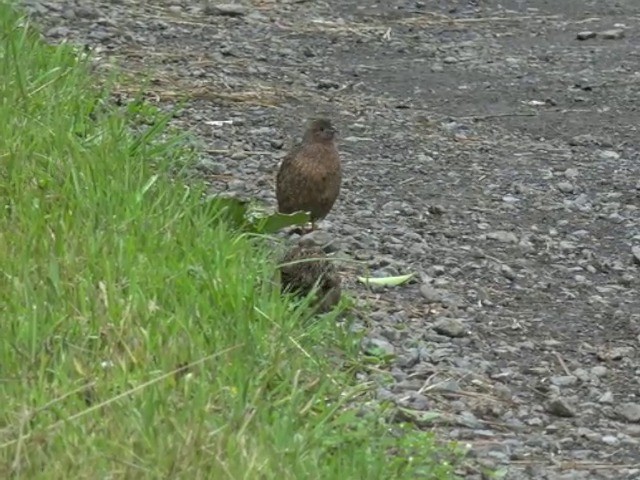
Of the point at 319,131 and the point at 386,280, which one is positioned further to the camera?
the point at 319,131

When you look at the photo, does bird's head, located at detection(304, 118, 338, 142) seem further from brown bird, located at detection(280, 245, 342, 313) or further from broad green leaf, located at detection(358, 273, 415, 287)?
brown bird, located at detection(280, 245, 342, 313)

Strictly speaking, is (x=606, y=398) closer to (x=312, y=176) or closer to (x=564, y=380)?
(x=564, y=380)

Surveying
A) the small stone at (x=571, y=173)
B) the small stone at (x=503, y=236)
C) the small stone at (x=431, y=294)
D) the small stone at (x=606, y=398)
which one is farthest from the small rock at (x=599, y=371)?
the small stone at (x=571, y=173)

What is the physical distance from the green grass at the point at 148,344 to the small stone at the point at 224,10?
13.9 feet

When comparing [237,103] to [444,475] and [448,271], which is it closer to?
[448,271]

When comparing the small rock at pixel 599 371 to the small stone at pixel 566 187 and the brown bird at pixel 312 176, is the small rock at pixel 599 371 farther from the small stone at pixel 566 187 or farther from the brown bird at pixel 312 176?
the small stone at pixel 566 187

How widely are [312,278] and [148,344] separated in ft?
2.80

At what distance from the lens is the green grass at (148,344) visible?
10.3 ft

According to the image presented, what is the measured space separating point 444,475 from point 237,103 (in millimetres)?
3825

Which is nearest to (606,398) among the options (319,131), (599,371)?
(599,371)

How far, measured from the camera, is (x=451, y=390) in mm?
4125

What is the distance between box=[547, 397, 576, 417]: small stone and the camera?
4.11 metres

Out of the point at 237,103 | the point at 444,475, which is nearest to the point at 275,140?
the point at 237,103

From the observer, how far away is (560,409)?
4105mm
